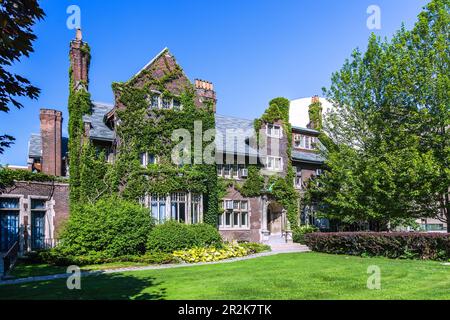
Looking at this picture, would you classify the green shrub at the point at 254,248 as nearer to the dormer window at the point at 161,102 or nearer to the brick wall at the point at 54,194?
the dormer window at the point at 161,102

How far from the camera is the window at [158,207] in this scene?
985 inches

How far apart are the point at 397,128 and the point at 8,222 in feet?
75.3

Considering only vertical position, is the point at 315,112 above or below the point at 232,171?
above

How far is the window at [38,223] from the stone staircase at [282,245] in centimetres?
1405

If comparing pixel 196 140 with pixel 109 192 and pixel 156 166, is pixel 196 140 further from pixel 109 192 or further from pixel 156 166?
pixel 109 192

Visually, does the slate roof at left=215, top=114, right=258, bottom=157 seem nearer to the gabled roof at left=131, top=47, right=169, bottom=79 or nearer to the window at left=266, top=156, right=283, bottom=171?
the window at left=266, top=156, right=283, bottom=171

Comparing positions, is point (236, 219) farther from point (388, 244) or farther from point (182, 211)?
point (388, 244)

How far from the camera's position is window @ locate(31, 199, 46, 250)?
24.5m

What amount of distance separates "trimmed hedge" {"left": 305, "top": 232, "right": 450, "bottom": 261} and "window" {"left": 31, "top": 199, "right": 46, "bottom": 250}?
16137mm

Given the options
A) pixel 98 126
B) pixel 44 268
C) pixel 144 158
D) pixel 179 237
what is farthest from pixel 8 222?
pixel 179 237

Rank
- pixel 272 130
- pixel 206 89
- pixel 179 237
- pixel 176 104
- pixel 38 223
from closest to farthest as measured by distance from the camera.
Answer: pixel 179 237 → pixel 38 223 → pixel 176 104 → pixel 206 89 → pixel 272 130

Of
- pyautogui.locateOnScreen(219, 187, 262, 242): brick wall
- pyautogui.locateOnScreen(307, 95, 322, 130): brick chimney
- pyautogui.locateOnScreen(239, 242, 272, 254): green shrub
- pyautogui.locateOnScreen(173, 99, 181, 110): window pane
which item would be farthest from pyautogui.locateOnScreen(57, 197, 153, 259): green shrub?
pyautogui.locateOnScreen(307, 95, 322, 130): brick chimney

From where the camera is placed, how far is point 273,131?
112ft
